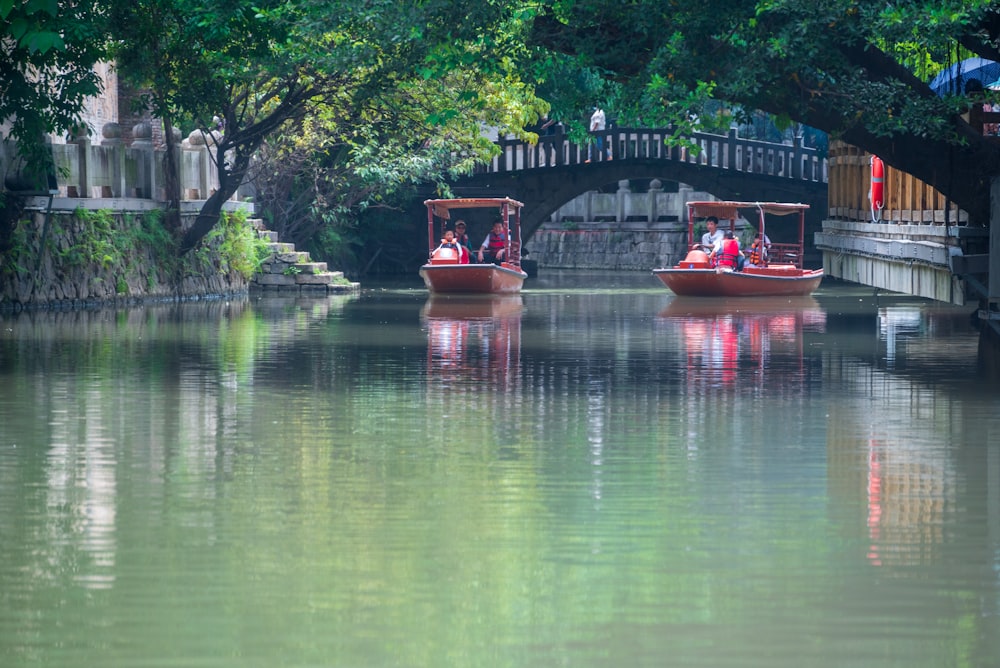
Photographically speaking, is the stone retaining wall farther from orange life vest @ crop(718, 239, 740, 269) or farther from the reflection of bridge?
the reflection of bridge

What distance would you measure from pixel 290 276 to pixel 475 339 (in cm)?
1934

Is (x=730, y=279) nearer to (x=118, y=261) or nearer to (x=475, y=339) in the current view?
(x=118, y=261)

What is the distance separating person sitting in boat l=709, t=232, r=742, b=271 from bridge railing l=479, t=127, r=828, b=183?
1590 centimetres

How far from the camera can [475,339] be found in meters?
24.1

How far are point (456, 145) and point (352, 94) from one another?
8.37 metres

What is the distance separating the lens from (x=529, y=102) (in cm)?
4266

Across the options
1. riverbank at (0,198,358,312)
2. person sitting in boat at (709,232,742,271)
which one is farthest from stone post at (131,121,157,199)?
person sitting in boat at (709,232,742,271)

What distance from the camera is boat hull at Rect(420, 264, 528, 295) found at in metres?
39.4

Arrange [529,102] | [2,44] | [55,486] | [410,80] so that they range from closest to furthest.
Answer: [55,486] → [2,44] → [410,80] → [529,102]

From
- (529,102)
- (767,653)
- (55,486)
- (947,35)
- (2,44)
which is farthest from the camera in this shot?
(529,102)

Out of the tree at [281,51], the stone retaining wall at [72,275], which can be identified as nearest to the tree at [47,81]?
the tree at [281,51]

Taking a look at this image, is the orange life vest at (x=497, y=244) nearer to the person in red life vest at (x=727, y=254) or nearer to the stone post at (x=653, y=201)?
the person in red life vest at (x=727, y=254)

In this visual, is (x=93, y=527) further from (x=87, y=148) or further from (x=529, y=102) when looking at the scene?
(x=529, y=102)

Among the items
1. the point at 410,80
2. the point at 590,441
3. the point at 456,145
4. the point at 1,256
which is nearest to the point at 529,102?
the point at 456,145
